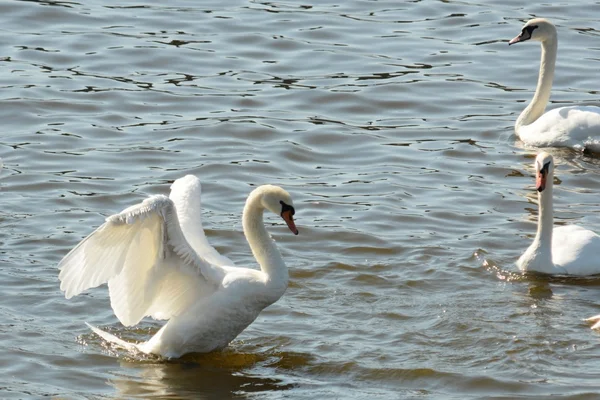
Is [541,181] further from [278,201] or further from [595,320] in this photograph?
[278,201]

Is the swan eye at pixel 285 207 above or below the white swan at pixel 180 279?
above

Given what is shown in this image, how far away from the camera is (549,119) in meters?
13.0

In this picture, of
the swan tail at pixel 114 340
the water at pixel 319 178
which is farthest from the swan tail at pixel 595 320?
the swan tail at pixel 114 340

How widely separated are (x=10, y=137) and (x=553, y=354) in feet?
21.6

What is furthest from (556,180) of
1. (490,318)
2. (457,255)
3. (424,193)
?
(490,318)

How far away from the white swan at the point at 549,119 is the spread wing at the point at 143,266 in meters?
5.39

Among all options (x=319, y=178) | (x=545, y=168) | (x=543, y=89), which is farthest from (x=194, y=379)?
(x=543, y=89)

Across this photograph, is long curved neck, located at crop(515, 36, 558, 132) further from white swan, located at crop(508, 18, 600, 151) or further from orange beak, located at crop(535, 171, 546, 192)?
orange beak, located at crop(535, 171, 546, 192)

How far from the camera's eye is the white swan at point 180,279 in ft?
25.2

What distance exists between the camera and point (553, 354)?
819 centimetres

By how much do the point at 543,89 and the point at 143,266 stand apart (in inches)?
268

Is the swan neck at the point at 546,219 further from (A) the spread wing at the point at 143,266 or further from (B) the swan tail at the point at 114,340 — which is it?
(B) the swan tail at the point at 114,340

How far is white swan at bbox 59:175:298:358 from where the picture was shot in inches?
303

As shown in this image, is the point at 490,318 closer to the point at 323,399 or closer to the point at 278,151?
the point at 323,399
